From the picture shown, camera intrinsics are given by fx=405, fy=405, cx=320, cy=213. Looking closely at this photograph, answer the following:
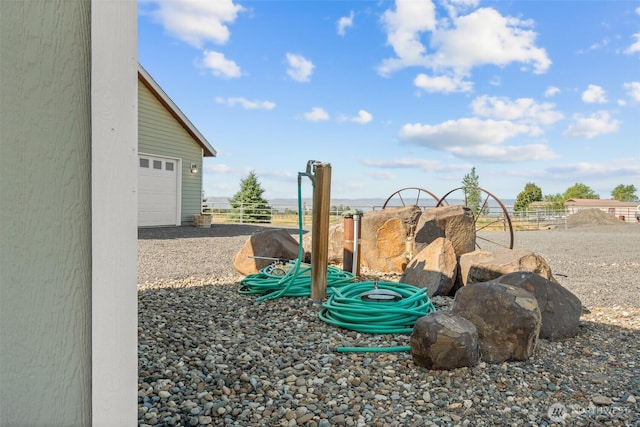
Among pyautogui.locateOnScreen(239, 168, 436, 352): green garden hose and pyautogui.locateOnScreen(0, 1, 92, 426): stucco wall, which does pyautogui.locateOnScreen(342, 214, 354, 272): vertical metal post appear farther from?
pyautogui.locateOnScreen(0, 1, 92, 426): stucco wall

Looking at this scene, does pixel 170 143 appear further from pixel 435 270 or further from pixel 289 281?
pixel 435 270

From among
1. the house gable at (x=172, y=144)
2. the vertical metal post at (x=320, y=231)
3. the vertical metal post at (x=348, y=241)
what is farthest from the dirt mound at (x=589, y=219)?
the vertical metal post at (x=320, y=231)

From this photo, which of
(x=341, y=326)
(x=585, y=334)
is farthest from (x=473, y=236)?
(x=341, y=326)

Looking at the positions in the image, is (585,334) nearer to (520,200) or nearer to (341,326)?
(341,326)

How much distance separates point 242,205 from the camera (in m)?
16.7

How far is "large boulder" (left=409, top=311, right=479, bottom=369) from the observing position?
6.66 ft

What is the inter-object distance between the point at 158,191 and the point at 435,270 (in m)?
8.54

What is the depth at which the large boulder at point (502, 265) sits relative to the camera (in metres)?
3.42

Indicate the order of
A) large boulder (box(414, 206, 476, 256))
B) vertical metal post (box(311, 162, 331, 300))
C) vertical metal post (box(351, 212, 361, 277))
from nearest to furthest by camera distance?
vertical metal post (box(311, 162, 331, 300))
vertical metal post (box(351, 212, 361, 277))
large boulder (box(414, 206, 476, 256))

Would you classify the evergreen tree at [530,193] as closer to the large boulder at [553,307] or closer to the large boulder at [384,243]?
the large boulder at [384,243]

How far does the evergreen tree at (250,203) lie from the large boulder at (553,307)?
546 inches

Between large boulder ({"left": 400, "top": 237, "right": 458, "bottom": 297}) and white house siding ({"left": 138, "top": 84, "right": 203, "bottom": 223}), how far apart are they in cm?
794

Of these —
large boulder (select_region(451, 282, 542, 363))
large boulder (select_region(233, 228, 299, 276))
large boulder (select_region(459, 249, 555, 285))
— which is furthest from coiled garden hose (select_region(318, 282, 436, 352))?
large boulder (select_region(233, 228, 299, 276))

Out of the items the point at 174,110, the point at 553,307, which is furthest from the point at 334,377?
the point at 174,110
